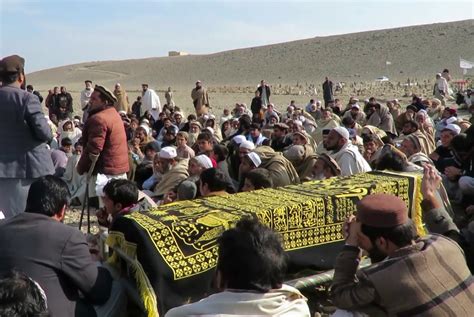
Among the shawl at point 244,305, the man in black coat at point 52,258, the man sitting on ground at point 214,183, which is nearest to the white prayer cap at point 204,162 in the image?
the man sitting on ground at point 214,183

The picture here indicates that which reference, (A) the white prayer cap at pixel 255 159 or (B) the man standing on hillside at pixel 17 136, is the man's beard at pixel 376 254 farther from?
(A) the white prayer cap at pixel 255 159

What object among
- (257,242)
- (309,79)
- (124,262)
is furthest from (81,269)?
(309,79)

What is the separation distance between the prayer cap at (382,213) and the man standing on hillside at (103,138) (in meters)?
3.44

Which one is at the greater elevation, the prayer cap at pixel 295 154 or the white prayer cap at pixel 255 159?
the white prayer cap at pixel 255 159

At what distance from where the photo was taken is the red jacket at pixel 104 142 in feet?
19.6

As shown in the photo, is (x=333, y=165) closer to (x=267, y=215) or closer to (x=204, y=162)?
(x=204, y=162)

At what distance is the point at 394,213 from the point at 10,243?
1860 mm

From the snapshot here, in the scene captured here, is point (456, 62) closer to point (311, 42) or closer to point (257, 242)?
point (311, 42)

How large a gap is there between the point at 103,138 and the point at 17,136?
1.03 meters

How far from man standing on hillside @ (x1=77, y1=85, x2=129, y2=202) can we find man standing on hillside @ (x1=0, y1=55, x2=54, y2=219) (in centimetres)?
84

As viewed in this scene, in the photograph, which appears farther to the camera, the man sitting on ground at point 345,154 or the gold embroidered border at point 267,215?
the man sitting on ground at point 345,154

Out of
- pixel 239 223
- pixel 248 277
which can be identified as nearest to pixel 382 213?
pixel 239 223

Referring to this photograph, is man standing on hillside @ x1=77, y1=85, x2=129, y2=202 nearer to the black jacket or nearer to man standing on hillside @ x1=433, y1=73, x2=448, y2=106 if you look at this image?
the black jacket

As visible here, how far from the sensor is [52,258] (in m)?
3.23
